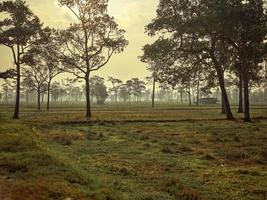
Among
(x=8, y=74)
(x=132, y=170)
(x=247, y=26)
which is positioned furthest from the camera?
(x=8, y=74)

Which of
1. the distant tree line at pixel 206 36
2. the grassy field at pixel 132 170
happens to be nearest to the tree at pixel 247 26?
the distant tree line at pixel 206 36

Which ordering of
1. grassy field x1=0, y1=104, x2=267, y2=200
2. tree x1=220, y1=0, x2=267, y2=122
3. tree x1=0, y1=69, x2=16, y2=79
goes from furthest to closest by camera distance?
tree x1=0, y1=69, x2=16, y2=79 → tree x1=220, y1=0, x2=267, y2=122 → grassy field x1=0, y1=104, x2=267, y2=200

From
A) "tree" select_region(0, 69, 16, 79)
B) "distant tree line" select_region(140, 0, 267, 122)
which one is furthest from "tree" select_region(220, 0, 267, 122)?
"tree" select_region(0, 69, 16, 79)

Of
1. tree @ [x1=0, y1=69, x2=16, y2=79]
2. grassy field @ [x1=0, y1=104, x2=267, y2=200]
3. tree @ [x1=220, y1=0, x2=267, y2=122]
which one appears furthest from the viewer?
tree @ [x1=0, y1=69, x2=16, y2=79]

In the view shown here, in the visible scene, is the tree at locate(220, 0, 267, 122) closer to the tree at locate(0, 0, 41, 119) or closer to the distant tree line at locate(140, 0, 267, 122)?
the distant tree line at locate(140, 0, 267, 122)

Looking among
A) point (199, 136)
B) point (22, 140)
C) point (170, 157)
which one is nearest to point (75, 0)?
point (199, 136)

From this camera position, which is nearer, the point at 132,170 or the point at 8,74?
the point at 132,170

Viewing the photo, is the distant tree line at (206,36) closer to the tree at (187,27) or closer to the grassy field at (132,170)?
the tree at (187,27)

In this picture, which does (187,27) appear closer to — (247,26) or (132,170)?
(247,26)

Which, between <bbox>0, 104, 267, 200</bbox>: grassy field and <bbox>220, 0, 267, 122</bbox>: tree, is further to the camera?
<bbox>220, 0, 267, 122</bbox>: tree

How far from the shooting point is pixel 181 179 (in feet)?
46.5

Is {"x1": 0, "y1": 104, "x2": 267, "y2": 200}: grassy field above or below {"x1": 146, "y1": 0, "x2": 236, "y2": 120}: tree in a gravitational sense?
below

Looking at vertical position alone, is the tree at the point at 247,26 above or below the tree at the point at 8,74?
above

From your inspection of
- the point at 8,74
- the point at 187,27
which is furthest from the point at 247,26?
the point at 8,74
